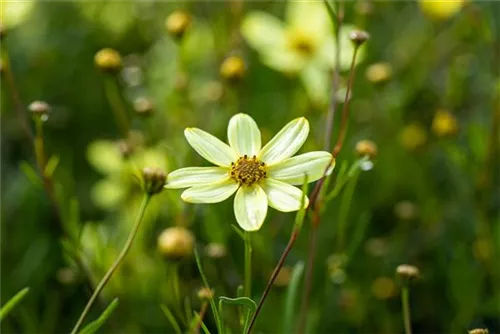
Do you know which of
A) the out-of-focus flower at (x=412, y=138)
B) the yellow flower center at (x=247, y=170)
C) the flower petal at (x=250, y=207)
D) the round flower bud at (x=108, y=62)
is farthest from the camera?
the out-of-focus flower at (x=412, y=138)

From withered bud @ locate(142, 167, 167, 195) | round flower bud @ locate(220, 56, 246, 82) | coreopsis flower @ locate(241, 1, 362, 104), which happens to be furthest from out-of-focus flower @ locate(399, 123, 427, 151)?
withered bud @ locate(142, 167, 167, 195)

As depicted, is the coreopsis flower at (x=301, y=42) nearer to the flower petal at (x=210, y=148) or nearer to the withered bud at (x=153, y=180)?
the flower petal at (x=210, y=148)

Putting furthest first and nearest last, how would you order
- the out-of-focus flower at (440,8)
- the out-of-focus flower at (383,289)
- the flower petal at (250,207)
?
the out-of-focus flower at (440,8), the out-of-focus flower at (383,289), the flower petal at (250,207)

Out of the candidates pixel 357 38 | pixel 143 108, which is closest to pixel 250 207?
pixel 357 38

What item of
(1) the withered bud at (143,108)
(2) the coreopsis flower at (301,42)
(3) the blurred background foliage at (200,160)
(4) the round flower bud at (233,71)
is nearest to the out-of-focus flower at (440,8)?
(3) the blurred background foliage at (200,160)

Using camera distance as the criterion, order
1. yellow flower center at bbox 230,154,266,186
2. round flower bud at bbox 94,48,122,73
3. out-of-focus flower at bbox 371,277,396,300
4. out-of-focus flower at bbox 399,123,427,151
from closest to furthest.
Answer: yellow flower center at bbox 230,154,266,186 < round flower bud at bbox 94,48,122,73 < out-of-focus flower at bbox 371,277,396,300 < out-of-focus flower at bbox 399,123,427,151

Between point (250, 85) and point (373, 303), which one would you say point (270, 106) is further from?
point (373, 303)

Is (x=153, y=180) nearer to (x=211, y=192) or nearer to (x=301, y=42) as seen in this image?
(x=211, y=192)

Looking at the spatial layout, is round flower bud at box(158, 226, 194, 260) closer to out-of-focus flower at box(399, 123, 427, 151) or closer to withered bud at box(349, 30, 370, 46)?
withered bud at box(349, 30, 370, 46)
